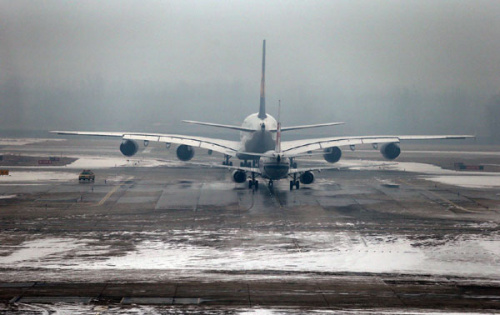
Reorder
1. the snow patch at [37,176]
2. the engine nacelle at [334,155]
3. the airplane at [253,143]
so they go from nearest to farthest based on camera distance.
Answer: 1. the snow patch at [37,176]
2. the airplane at [253,143]
3. the engine nacelle at [334,155]

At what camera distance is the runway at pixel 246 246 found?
88.2 feet

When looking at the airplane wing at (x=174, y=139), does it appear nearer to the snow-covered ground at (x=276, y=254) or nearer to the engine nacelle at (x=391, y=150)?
the engine nacelle at (x=391, y=150)

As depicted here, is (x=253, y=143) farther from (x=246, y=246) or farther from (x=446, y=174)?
(x=246, y=246)

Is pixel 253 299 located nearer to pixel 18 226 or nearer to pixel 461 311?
pixel 461 311

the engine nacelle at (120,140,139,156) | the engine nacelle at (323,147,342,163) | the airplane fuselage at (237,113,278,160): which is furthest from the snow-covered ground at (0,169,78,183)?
the engine nacelle at (323,147,342,163)

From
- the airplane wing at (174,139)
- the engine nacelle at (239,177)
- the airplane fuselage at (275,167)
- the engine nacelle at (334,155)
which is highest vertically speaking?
the airplane wing at (174,139)

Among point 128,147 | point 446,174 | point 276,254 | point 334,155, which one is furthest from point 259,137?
point 276,254

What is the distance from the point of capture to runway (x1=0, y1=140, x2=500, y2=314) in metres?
26.9

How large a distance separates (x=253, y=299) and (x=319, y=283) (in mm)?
4117

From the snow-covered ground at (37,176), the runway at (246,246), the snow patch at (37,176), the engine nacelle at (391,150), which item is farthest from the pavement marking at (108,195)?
the engine nacelle at (391,150)

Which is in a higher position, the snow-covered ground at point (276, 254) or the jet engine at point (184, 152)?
Result: the jet engine at point (184, 152)

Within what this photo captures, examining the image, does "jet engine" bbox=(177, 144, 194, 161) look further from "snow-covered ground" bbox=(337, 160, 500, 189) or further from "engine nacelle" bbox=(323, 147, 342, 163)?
"snow-covered ground" bbox=(337, 160, 500, 189)

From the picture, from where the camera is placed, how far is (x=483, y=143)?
13325 cm

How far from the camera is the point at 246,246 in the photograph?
123 feet
